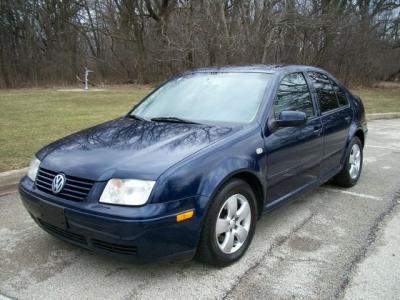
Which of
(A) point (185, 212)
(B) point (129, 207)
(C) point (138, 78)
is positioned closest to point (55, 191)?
(B) point (129, 207)

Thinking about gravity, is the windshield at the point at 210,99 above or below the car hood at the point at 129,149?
above

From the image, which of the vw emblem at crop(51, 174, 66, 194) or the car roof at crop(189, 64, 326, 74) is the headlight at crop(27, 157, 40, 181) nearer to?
the vw emblem at crop(51, 174, 66, 194)

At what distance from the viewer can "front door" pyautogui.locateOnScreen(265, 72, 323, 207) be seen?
141 inches

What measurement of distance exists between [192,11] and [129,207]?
72.1ft

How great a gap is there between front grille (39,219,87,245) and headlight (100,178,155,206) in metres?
0.38

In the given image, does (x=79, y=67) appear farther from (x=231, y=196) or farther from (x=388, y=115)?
(x=231, y=196)

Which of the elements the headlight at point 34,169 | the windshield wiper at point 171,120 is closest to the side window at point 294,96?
the windshield wiper at point 171,120

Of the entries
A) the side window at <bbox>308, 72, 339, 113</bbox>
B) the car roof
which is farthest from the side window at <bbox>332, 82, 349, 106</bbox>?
the car roof

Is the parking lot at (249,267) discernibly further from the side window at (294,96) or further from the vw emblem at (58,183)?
the side window at (294,96)

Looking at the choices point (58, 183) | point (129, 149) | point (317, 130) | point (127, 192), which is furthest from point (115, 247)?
point (317, 130)

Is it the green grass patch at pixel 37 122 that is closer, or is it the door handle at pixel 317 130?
the door handle at pixel 317 130

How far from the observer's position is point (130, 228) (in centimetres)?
262

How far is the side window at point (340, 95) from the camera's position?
5051mm

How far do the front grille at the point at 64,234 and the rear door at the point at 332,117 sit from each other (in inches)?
107
